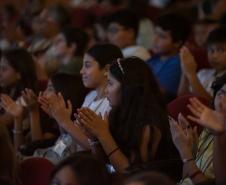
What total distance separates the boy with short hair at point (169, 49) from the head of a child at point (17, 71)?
2.67ft

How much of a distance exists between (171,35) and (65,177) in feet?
→ 8.27

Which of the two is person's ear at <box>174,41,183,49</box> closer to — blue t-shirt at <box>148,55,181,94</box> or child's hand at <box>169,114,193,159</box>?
blue t-shirt at <box>148,55,181,94</box>

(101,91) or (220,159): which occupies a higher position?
(101,91)

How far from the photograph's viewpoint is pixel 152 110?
2.84 metres

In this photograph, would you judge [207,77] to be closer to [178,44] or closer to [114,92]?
[178,44]

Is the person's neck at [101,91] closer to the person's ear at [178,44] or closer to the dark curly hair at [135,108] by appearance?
the dark curly hair at [135,108]

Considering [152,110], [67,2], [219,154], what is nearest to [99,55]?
[152,110]

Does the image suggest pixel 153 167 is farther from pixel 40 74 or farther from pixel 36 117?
pixel 40 74

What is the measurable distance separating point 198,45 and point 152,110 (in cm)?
234

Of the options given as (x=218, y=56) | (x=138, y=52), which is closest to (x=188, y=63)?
(x=218, y=56)

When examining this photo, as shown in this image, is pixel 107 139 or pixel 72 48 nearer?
pixel 107 139

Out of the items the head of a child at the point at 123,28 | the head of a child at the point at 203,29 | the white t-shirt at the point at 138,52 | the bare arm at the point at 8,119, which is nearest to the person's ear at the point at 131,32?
the head of a child at the point at 123,28

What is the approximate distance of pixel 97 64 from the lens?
3520 mm

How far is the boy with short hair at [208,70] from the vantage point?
150 inches
